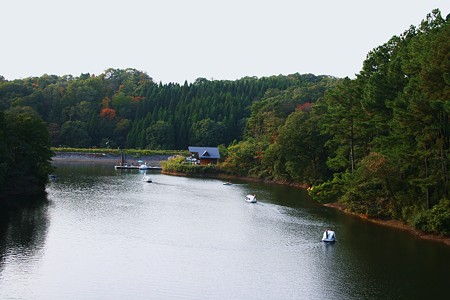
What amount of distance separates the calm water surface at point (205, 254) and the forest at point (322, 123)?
10.2 feet

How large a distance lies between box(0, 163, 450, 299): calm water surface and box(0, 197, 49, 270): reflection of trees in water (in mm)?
68

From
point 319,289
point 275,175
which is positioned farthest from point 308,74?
point 319,289

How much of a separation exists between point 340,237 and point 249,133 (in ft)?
210

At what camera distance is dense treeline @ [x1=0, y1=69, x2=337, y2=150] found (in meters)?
110

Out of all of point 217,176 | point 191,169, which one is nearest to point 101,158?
point 191,169

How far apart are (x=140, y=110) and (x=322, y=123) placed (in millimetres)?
69531

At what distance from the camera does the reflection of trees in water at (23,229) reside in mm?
Answer: 26953

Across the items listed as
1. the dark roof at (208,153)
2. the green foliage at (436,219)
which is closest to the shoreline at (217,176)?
the green foliage at (436,219)

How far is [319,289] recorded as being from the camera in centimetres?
2267

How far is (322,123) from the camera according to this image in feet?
197

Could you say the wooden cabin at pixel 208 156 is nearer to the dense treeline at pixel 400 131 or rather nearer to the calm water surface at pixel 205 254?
the dense treeline at pixel 400 131

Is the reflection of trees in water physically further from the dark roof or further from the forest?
the dark roof

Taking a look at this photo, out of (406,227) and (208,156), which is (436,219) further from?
(208,156)

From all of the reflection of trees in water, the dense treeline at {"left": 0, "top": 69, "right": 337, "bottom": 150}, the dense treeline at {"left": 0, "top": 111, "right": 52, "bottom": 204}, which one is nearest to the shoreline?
the dense treeline at {"left": 0, "top": 69, "right": 337, "bottom": 150}
